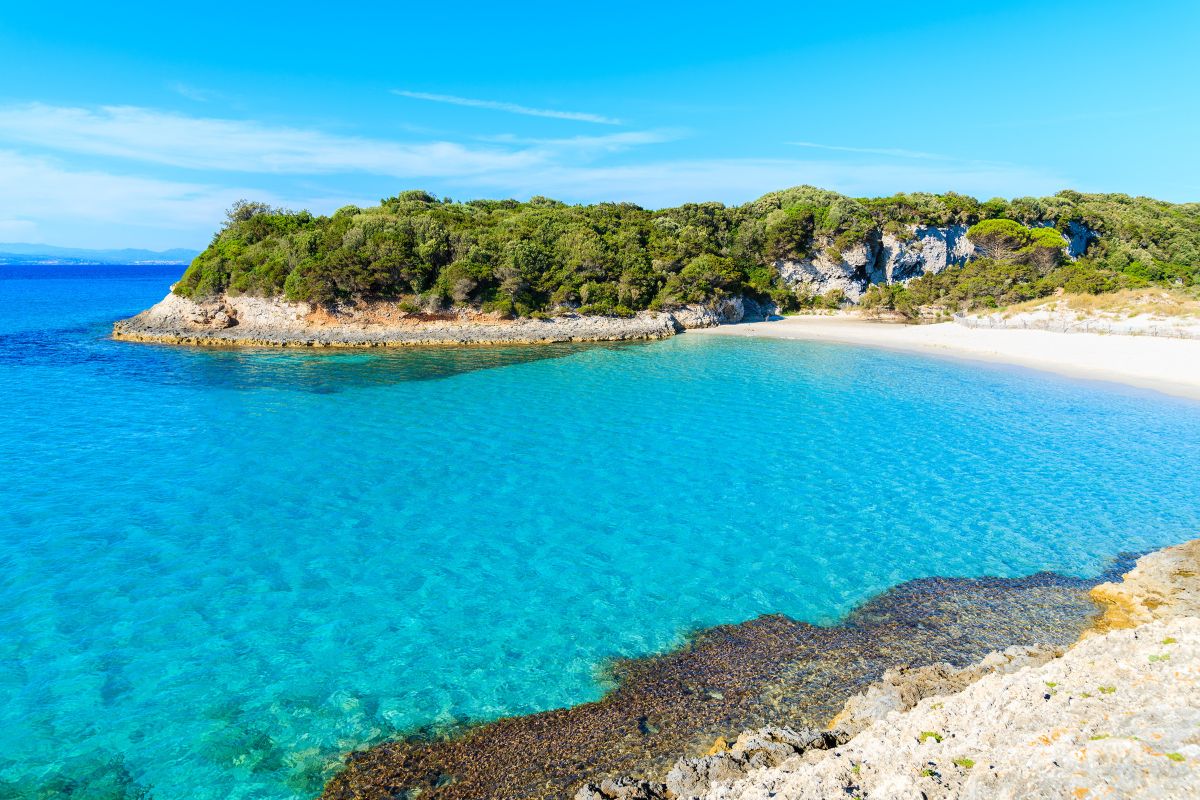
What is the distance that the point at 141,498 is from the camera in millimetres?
16859

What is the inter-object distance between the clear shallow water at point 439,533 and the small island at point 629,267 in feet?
65.9

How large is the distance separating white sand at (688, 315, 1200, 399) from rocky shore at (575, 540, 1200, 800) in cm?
3598

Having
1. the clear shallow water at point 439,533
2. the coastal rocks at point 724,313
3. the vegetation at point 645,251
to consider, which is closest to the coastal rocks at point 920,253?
the vegetation at point 645,251

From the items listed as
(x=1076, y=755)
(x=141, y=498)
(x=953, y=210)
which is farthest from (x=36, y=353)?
(x=953, y=210)

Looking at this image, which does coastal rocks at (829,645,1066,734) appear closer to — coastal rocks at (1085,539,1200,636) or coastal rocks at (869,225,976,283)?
coastal rocks at (1085,539,1200,636)

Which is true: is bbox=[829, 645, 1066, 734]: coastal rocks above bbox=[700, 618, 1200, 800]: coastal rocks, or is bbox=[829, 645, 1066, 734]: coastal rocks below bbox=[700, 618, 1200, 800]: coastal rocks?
below

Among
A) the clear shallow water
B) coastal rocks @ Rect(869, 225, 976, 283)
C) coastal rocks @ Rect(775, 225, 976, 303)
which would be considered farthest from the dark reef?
coastal rocks @ Rect(869, 225, 976, 283)

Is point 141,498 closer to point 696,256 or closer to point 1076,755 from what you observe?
point 1076,755

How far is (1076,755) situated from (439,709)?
8154 millimetres

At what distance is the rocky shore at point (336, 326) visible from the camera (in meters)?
48.4

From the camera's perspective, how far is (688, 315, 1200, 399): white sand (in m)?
36.3

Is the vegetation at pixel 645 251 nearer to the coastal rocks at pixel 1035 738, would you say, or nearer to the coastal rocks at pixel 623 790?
the coastal rocks at pixel 623 790

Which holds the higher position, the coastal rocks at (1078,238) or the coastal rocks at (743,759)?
the coastal rocks at (1078,238)

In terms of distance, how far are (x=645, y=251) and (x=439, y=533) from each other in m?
50.6
